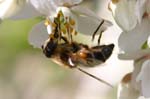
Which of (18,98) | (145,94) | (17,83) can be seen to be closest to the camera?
(145,94)

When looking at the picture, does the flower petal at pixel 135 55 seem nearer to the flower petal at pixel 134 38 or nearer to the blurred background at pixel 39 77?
the flower petal at pixel 134 38

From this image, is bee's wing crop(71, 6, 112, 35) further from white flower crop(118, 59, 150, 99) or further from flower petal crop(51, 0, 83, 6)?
white flower crop(118, 59, 150, 99)

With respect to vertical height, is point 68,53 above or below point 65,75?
above

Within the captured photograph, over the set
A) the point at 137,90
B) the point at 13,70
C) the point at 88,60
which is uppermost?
the point at 88,60

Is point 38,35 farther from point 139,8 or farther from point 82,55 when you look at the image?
point 139,8

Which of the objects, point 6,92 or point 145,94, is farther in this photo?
point 6,92

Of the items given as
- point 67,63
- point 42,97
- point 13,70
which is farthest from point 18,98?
point 67,63

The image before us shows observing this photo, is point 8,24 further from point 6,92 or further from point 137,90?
point 137,90
